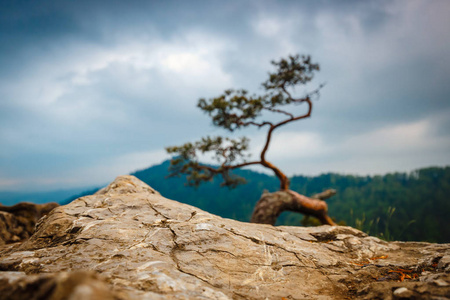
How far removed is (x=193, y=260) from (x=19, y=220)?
5.87 meters

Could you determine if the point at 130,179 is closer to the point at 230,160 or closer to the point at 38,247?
the point at 38,247

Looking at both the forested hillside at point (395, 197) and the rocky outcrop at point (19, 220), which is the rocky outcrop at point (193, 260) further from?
the forested hillside at point (395, 197)

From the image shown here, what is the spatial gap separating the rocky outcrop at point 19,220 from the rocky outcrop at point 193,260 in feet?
7.72

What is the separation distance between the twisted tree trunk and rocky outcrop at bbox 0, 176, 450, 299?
233 inches

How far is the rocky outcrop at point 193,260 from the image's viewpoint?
2.03 metres

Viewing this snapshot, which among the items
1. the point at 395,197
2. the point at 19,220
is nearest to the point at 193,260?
the point at 19,220

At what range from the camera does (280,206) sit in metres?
10.5

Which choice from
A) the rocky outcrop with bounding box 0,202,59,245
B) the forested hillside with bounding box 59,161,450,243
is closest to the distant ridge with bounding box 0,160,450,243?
the forested hillside with bounding box 59,161,450,243

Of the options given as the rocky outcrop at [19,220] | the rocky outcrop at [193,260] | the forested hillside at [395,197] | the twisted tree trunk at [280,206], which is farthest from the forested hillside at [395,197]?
the rocky outcrop at [193,260]

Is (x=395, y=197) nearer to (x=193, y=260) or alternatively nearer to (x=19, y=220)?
(x=193, y=260)

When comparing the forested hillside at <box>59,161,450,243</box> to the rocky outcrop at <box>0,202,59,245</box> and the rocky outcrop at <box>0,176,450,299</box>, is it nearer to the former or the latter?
the rocky outcrop at <box>0,202,59,245</box>

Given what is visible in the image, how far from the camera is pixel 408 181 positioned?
60219 millimetres

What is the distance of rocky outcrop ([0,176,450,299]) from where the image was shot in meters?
2.03

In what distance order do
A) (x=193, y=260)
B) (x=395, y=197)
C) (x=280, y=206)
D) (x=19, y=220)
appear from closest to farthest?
(x=193, y=260) → (x=19, y=220) → (x=280, y=206) → (x=395, y=197)
